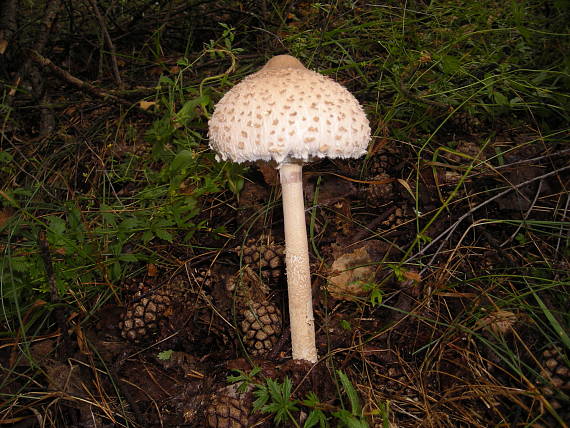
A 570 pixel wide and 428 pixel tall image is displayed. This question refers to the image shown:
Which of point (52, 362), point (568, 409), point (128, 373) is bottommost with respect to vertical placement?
point (128, 373)

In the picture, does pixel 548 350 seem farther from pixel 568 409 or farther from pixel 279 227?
pixel 279 227

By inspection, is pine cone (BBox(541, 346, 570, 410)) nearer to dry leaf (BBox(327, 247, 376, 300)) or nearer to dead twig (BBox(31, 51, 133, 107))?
dry leaf (BBox(327, 247, 376, 300))

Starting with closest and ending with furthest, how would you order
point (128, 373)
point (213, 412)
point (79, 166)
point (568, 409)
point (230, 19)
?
1. point (568, 409)
2. point (213, 412)
3. point (128, 373)
4. point (79, 166)
5. point (230, 19)

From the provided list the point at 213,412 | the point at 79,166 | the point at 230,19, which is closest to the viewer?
the point at 213,412

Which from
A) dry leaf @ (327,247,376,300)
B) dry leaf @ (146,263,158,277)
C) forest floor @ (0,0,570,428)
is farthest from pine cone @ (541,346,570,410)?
dry leaf @ (146,263,158,277)

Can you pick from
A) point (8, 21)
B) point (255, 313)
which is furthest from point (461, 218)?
point (8, 21)

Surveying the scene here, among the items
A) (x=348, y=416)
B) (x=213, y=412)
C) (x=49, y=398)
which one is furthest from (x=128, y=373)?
(x=348, y=416)

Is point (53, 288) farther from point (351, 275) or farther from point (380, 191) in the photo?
point (380, 191)
